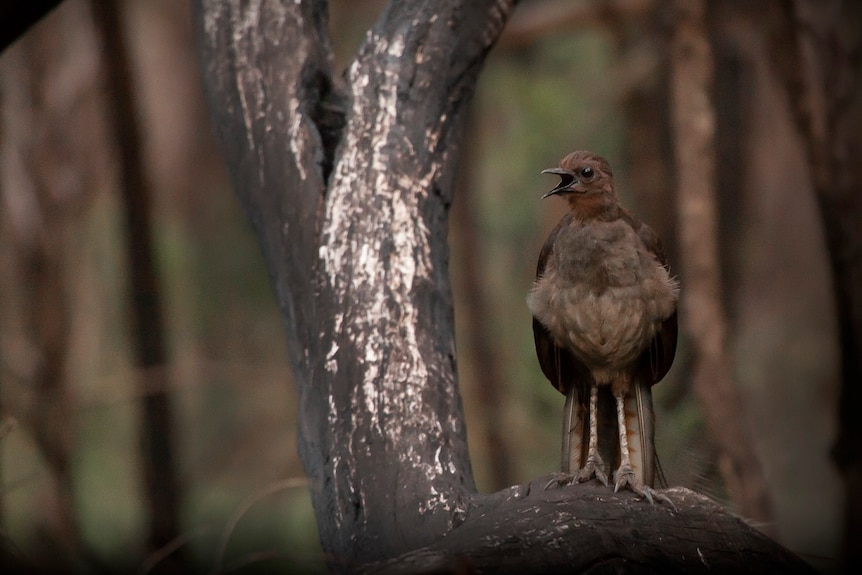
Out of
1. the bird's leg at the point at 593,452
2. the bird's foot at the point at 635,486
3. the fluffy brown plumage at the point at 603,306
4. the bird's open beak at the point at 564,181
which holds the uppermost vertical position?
the bird's open beak at the point at 564,181

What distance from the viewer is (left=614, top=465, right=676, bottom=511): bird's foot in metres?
2.43

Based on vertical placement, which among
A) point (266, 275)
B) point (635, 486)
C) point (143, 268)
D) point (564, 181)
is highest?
point (266, 275)

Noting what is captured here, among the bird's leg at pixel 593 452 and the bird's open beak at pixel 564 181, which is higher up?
the bird's open beak at pixel 564 181

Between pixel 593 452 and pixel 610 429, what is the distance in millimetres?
187

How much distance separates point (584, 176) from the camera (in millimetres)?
2891

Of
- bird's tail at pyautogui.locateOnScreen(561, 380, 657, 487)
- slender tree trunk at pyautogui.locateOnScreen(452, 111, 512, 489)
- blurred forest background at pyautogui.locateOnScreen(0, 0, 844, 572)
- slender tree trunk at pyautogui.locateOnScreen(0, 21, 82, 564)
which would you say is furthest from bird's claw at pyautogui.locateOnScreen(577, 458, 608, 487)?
slender tree trunk at pyautogui.locateOnScreen(452, 111, 512, 489)

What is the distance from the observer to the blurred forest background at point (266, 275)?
262 inches

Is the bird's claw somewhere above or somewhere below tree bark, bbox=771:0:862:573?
below

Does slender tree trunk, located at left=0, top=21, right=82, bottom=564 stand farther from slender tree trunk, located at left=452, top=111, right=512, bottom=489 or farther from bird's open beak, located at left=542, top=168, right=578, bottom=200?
bird's open beak, located at left=542, top=168, right=578, bottom=200

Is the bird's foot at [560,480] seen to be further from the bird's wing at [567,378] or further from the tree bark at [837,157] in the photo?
the tree bark at [837,157]

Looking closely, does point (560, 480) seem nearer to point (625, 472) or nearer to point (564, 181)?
point (625, 472)

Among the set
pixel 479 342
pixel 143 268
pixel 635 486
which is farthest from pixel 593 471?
pixel 479 342

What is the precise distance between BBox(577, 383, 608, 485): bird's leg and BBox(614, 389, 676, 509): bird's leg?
2.3 inches

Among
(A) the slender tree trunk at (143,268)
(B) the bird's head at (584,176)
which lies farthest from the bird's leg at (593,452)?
(A) the slender tree trunk at (143,268)
